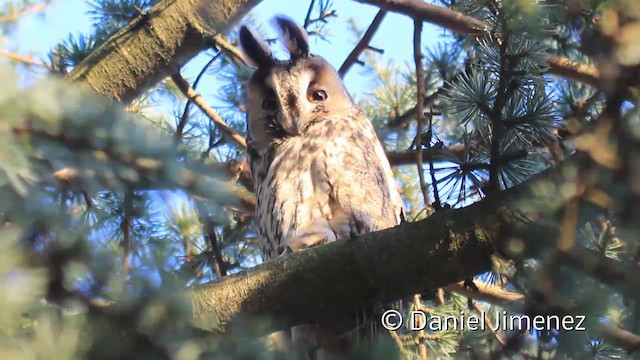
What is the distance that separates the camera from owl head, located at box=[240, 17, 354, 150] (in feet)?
7.42

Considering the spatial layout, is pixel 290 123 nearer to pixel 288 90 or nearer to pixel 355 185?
pixel 288 90

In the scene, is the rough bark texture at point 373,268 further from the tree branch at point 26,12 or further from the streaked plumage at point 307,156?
the tree branch at point 26,12

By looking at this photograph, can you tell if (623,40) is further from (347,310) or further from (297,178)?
(297,178)

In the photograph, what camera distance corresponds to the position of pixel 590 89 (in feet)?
6.38

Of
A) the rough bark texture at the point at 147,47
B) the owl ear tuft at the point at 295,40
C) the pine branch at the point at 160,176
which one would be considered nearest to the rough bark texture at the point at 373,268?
the pine branch at the point at 160,176

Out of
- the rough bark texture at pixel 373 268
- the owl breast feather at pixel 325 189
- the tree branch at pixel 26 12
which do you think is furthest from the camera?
the owl breast feather at pixel 325 189

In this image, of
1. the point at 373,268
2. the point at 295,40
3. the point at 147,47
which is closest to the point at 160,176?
the point at 373,268

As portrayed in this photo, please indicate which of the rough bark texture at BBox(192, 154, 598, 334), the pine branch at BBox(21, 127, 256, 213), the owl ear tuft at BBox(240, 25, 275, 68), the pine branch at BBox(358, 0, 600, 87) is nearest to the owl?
the owl ear tuft at BBox(240, 25, 275, 68)

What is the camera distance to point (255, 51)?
2.37 metres

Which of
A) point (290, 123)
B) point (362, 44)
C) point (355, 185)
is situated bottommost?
point (355, 185)

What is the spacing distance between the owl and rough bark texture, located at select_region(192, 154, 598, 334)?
1.81 feet

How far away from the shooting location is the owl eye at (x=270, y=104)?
2328mm

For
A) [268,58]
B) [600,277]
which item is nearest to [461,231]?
[600,277]

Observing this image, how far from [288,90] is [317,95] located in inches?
4.3
